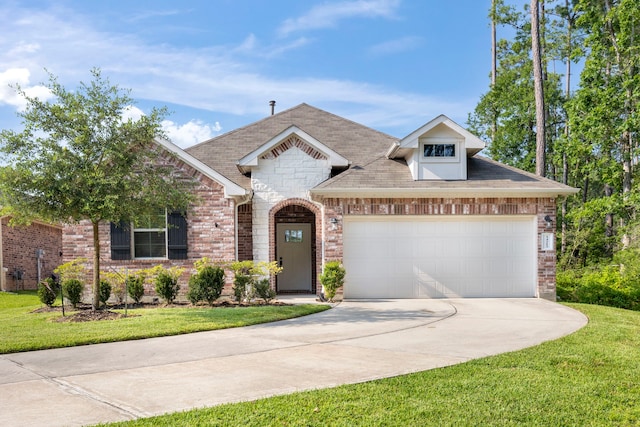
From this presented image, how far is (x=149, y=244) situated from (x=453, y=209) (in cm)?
861

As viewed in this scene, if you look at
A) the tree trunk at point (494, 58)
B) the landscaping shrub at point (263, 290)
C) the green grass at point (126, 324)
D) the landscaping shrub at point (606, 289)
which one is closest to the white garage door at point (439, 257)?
the landscaping shrub at point (606, 289)

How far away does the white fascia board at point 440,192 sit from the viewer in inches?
524

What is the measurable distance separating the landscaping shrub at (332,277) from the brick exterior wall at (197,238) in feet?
8.98

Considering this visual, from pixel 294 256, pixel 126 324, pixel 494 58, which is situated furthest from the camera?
pixel 494 58

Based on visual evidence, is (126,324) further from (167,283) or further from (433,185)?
(433,185)

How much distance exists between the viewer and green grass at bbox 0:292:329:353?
788 cm

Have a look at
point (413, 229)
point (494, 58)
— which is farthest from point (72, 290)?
point (494, 58)

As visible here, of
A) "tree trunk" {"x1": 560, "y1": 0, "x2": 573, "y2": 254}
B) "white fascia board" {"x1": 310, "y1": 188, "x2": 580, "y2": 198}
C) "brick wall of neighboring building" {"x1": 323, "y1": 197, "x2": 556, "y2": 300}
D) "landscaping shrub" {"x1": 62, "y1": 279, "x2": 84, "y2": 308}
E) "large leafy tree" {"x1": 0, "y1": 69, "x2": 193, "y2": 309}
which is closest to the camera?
"large leafy tree" {"x1": 0, "y1": 69, "x2": 193, "y2": 309}

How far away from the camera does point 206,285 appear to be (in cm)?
1226

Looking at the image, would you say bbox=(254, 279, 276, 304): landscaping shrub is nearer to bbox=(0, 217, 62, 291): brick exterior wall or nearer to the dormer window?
the dormer window

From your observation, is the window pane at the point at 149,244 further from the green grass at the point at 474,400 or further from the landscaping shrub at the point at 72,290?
the green grass at the point at 474,400

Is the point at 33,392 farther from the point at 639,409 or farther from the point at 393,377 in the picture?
the point at 639,409

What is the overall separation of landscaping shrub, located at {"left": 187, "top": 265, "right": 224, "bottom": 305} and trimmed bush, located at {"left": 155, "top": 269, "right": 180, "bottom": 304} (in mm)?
625

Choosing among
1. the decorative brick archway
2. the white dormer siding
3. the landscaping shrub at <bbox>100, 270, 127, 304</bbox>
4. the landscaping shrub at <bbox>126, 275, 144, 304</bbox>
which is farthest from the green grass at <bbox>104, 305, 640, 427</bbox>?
the landscaping shrub at <bbox>100, 270, 127, 304</bbox>
